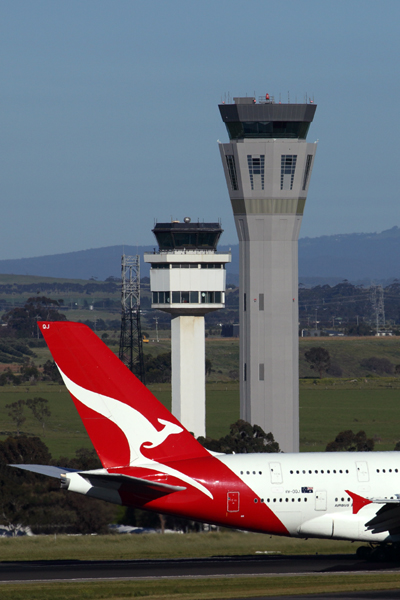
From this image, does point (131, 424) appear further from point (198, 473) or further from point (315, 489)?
point (315, 489)

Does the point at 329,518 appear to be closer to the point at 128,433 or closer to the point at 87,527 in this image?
the point at 128,433

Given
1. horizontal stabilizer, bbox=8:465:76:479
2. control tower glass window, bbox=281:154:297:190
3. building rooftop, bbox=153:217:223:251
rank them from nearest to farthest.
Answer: horizontal stabilizer, bbox=8:465:76:479, building rooftop, bbox=153:217:223:251, control tower glass window, bbox=281:154:297:190

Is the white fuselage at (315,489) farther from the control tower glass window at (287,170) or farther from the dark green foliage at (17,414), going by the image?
the dark green foliage at (17,414)

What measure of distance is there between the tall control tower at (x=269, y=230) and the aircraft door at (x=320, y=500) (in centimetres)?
4487

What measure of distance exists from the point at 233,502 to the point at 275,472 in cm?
244

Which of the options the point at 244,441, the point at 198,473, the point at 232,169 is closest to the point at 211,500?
the point at 198,473

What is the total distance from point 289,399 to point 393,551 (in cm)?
4409

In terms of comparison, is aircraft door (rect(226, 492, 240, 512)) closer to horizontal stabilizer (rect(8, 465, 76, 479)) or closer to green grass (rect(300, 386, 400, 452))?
horizontal stabilizer (rect(8, 465, 76, 479))

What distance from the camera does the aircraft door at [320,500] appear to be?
44.4 meters

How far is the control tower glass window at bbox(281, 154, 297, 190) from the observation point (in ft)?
291

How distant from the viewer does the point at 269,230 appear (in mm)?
88875

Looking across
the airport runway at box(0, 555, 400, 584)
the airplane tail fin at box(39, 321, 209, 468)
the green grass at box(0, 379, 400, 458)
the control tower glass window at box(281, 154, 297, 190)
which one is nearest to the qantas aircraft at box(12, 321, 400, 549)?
the airplane tail fin at box(39, 321, 209, 468)

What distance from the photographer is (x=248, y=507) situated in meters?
43.8

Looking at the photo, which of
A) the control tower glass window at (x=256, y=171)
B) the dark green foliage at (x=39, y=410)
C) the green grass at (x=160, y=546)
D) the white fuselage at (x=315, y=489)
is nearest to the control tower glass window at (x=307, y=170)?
the control tower glass window at (x=256, y=171)
